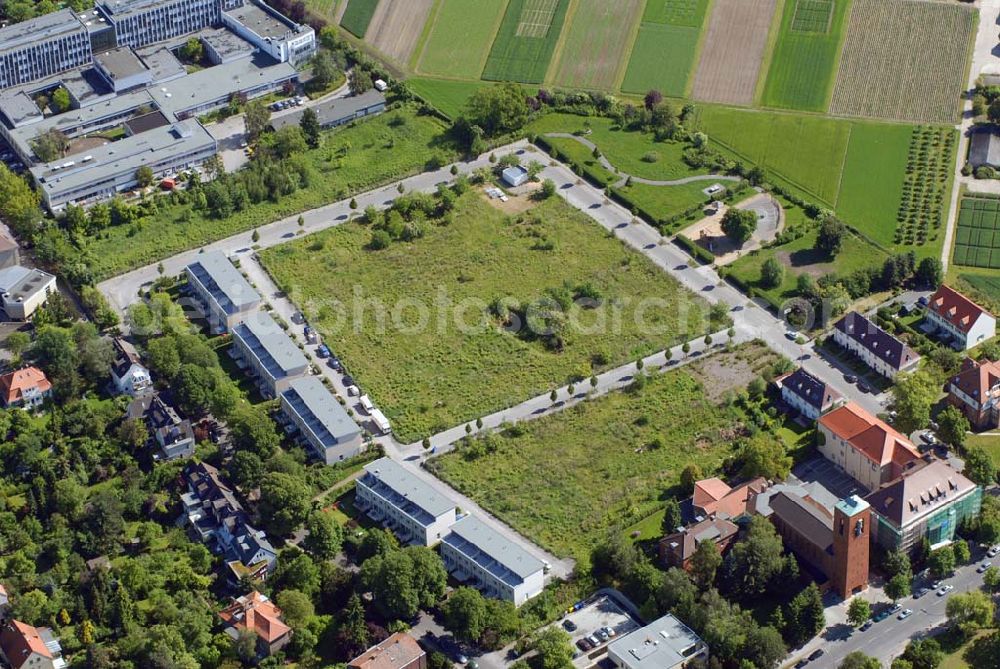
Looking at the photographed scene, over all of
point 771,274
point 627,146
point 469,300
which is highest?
point 627,146

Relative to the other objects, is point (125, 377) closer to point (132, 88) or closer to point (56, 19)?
point (132, 88)

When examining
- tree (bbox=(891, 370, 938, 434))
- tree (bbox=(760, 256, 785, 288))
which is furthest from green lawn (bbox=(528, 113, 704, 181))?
tree (bbox=(891, 370, 938, 434))

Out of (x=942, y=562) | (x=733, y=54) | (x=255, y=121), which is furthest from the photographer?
(x=733, y=54)

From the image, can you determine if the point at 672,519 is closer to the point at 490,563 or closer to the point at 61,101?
the point at 490,563

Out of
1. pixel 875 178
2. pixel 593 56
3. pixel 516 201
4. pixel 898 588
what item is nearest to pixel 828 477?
pixel 898 588

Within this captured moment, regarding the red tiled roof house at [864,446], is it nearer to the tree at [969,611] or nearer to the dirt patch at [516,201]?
the tree at [969,611]

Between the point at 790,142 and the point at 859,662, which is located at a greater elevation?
the point at 790,142

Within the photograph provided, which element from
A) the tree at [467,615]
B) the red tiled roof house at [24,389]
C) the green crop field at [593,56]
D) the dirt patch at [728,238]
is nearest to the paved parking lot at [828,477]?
the dirt patch at [728,238]
